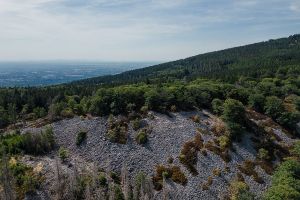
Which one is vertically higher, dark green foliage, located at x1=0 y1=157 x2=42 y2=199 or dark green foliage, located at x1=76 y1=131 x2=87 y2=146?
dark green foliage, located at x1=76 y1=131 x2=87 y2=146

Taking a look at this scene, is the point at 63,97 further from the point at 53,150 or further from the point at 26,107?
the point at 53,150

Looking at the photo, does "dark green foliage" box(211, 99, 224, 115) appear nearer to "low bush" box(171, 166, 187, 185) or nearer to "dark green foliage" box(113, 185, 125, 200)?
"low bush" box(171, 166, 187, 185)

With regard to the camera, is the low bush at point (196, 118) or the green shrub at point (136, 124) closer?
the green shrub at point (136, 124)

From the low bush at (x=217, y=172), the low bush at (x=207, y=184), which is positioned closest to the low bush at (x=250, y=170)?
the low bush at (x=217, y=172)

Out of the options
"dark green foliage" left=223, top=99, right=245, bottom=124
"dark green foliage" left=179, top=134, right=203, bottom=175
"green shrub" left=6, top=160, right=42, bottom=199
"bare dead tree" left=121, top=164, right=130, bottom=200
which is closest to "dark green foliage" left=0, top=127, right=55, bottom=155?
"green shrub" left=6, top=160, right=42, bottom=199

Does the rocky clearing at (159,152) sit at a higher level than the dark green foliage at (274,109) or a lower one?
lower

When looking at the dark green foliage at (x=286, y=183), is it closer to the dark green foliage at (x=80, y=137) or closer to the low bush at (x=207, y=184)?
the low bush at (x=207, y=184)

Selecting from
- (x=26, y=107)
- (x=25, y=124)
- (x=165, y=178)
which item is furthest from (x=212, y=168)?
(x=26, y=107)

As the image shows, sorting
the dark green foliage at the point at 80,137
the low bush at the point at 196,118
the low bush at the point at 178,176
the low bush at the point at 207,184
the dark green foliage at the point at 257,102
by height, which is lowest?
the low bush at the point at 207,184
